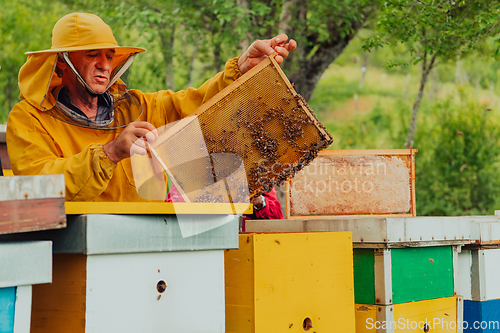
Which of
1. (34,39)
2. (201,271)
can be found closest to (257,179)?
(201,271)

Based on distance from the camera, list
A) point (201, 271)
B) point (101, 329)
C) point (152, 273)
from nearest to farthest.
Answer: point (101, 329)
point (152, 273)
point (201, 271)

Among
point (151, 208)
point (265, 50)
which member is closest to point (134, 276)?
point (151, 208)

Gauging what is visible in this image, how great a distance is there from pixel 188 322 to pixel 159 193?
81 centimetres

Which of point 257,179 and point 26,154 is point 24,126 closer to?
point 26,154

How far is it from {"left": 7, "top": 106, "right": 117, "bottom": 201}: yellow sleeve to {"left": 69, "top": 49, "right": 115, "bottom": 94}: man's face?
9.4 inches

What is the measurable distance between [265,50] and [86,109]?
893 mm

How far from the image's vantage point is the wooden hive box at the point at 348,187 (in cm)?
303

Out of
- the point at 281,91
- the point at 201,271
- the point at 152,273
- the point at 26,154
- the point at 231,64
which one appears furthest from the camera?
the point at 231,64

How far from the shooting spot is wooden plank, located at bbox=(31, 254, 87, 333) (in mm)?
1417

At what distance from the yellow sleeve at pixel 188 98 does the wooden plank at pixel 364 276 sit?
108 centimetres

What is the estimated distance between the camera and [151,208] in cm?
154

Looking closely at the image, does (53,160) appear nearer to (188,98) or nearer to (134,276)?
(134,276)

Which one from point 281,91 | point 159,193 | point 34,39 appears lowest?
point 159,193

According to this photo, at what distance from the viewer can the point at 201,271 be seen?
1681mm
